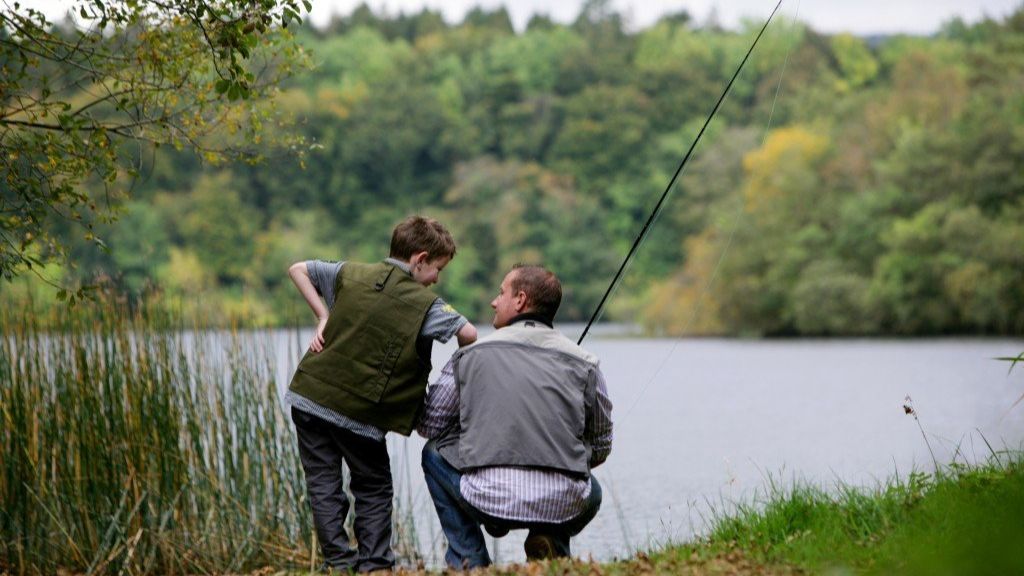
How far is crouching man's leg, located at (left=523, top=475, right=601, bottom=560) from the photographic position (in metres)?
4.04

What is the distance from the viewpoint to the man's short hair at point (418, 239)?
422 centimetres

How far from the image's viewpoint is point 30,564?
5273 millimetres

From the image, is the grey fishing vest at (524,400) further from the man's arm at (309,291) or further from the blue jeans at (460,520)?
the man's arm at (309,291)

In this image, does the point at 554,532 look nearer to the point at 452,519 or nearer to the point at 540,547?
the point at 540,547

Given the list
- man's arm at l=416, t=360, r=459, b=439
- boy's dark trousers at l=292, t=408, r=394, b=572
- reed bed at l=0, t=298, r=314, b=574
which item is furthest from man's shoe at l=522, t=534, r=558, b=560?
reed bed at l=0, t=298, r=314, b=574

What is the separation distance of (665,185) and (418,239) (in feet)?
76.7

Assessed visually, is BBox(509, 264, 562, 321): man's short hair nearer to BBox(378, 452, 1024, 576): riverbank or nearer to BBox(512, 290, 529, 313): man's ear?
BBox(512, 290, 529, 313): man's ear

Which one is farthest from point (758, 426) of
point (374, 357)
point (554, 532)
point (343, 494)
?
point (374, 357)

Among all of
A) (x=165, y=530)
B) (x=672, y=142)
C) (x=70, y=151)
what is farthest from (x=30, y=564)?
(x=672, y=142)

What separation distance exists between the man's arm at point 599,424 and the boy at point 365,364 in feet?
1.43

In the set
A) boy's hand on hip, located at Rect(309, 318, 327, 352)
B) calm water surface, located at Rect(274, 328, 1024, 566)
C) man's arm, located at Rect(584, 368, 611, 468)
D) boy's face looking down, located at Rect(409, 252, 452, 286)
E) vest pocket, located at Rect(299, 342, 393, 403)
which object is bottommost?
calm water surface, located at Rect(274, 328, 1024, 566)

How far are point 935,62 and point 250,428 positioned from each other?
1352 inches

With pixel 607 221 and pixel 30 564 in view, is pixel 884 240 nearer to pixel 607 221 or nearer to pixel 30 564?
pixel 607 221

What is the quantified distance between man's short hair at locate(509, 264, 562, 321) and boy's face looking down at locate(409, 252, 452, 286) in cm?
29
